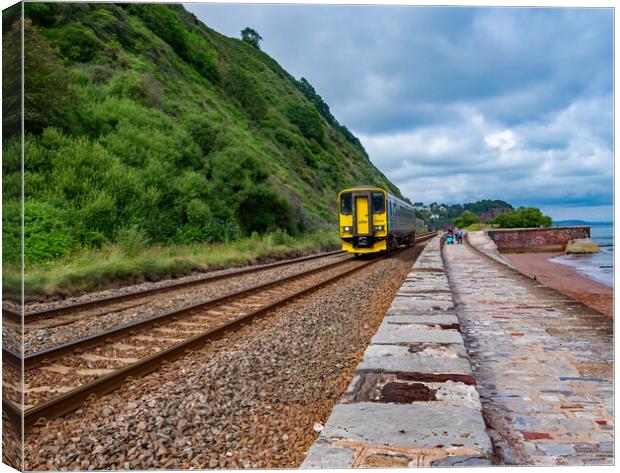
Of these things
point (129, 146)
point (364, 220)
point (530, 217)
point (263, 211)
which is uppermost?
point (129, 146)

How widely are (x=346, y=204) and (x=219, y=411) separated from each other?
16.6 meters

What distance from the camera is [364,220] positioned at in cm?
1928

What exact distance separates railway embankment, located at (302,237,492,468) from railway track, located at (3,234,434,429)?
1.63 m

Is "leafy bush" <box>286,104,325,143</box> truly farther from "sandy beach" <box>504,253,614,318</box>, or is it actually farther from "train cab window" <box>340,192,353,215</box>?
"sandy beach" <box>504,253,614,318</box>

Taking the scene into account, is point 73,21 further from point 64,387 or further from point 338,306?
point 64,387

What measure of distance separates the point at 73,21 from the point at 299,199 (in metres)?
16.1

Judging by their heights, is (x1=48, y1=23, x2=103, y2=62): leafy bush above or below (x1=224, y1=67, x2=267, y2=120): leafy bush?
below

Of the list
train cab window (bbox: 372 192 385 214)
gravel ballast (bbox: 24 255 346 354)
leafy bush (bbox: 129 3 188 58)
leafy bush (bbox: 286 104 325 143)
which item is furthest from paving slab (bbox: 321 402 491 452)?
leafy bush (bbox: 286 104 325 143)

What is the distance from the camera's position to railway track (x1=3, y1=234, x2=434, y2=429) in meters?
3.45

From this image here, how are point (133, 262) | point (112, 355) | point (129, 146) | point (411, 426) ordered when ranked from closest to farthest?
1. point (411, 426)
2. point (112, 355)
3. point (133, 262)
4. point (129, 146)

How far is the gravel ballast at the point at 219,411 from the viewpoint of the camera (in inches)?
108

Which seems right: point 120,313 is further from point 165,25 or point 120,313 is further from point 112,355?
point 165,25

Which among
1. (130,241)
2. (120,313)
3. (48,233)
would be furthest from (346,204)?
A: (120,313)

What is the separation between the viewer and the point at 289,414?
344 cm
